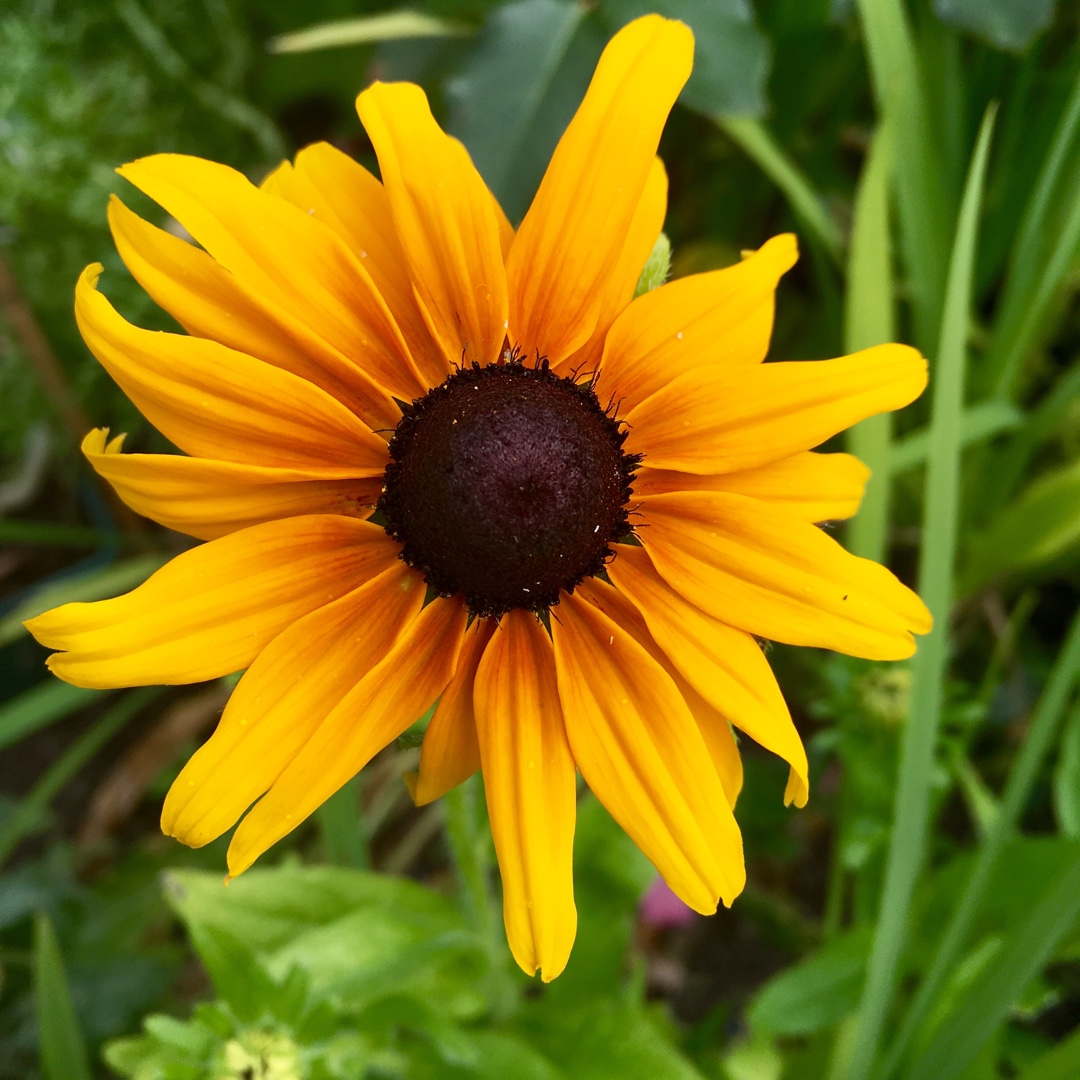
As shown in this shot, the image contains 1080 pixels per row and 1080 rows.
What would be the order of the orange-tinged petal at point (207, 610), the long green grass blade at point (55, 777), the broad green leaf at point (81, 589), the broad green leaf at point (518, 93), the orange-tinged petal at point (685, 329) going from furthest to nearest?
the broad green leaf at point (81, 589) → the long green grass blade at point (55, 777) → the broad green leaf at point (518, 93) → the orange-tinged petal at point (685, 329) → the orange-tinged petal at point (207, 610)

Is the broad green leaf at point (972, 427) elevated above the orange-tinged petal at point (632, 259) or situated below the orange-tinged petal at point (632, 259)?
below

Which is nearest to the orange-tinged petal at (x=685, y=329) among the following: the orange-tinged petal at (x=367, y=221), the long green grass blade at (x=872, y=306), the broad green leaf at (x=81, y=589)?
the orange-tinged petal at (x=367, y=221)

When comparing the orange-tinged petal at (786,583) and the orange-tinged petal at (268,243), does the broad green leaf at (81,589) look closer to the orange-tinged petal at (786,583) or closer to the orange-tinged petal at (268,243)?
the orange-tinged petal at (268,243)

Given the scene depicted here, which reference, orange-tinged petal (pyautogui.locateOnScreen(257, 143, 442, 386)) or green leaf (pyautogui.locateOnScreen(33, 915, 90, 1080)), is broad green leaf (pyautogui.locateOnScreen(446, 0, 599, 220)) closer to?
orange-tinged petal (pyautogui.locateOnScreen(257, 143, 442, 386))

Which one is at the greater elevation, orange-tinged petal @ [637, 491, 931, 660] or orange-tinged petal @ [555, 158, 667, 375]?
orange-tinged petal @ [555, 158, 667, 375]

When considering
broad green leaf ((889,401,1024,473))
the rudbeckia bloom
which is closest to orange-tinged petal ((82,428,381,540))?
the rudbeckia bloom

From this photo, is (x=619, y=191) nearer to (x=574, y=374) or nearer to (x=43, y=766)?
(x=574, y=374)

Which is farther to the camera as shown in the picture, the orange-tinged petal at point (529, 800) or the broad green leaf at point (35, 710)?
the broad green leaf at point (35, 710)

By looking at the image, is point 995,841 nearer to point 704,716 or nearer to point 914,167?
point 704,716
